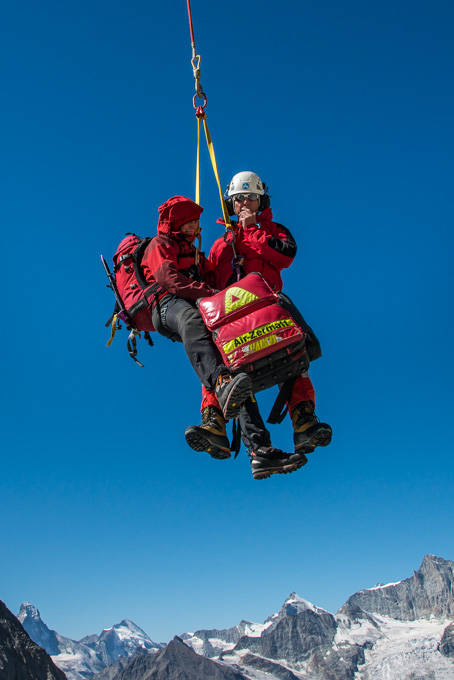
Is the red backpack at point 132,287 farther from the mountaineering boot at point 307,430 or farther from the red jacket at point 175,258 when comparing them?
the mountaineering boot at point 307,430

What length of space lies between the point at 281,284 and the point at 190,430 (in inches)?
118

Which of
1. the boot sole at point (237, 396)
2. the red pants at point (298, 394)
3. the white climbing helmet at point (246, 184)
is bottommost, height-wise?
the boot sole at point (237, 396)

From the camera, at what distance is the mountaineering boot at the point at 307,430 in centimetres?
693

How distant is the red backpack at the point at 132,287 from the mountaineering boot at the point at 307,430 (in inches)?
97.3

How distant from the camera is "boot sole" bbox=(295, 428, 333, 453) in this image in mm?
6910

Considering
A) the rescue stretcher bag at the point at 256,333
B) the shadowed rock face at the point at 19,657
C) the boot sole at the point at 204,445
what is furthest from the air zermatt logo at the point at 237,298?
the shadowed rock face at the point at 19,657

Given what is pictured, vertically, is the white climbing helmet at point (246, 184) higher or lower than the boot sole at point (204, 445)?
higher

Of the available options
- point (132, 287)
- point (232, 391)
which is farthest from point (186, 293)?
point (232, 391)

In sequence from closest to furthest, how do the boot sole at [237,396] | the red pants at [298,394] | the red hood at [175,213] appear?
1. the boot sole at [237,396]
2. the red pants at [298,394]
3. the red hood at [175,213]

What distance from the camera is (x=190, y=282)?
7453mm

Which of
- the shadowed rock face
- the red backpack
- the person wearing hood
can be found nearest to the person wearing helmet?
the person wearing hood

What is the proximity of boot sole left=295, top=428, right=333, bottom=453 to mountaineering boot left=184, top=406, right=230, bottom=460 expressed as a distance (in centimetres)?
89

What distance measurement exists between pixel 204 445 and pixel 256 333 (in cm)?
147

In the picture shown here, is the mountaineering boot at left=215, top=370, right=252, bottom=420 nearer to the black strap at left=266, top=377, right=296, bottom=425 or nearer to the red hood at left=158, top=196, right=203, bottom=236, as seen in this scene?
the black strap at left=266, top=377, right=296, bottom=425
